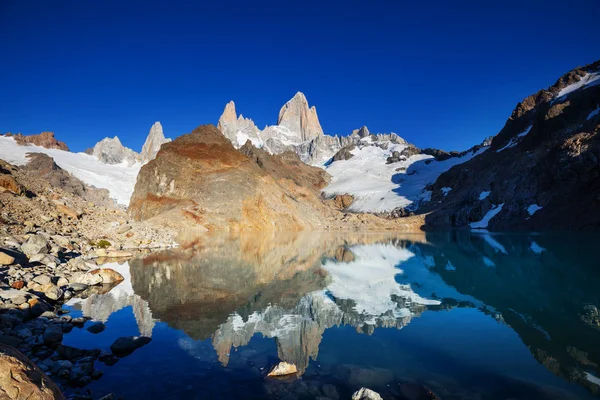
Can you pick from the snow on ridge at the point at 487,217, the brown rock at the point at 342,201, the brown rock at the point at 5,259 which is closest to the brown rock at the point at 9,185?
the brown rock at the point at 5,259

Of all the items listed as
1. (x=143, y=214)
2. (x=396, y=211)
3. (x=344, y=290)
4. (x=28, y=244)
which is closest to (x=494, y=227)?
(x=396, y=211)

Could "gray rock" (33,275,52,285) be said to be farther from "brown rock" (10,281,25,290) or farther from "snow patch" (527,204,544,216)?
"snow patch" (527,204,544,216)

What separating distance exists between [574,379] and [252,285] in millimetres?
13609

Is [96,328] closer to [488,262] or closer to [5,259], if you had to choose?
[5,259]

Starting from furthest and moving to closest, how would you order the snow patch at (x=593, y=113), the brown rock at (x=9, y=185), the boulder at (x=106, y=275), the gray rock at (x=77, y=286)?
the snow patch at (x=593, y=113) → the brown rock at (x=9, y=185) → the boulder at (x=106, y=275) → the gray rock at (x=77, y=286)

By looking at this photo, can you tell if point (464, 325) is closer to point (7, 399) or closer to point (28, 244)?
point (7, 399)

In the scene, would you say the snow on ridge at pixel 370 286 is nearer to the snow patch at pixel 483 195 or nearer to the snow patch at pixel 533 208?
the snow patch at pixel 533 208

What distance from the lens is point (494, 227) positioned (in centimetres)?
8200

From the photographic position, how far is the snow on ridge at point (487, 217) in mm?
85688

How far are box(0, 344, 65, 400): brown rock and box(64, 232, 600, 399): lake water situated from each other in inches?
126

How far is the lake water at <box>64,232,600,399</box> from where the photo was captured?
7512 millimetres

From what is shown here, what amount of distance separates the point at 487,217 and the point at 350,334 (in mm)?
90226

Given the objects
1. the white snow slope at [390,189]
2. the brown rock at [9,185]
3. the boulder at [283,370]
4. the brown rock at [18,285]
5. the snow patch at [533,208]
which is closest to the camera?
the boulder at [283,370]

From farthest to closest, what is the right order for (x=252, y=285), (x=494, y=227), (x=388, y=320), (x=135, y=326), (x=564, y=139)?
(x=494, y=227) < (x=564, y=139) < (x=252, y=285) < (x=388, y=320) < (x=135, y=326)
